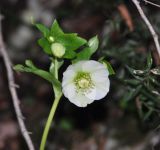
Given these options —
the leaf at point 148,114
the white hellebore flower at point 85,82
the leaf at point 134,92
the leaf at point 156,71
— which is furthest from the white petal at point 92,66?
the leaf at point 148,114

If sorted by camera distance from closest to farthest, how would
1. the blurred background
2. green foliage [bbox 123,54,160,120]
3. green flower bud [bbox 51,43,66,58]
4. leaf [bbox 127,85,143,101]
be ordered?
green flower bud [bbox 51,43,66,58], green foliage [bbox 123,54,160,120], leaf [bbox 127,85,143,101], the blurred background

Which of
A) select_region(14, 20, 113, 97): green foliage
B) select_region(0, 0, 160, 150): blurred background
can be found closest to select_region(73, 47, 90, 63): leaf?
select_region(14, 20, 113, 97): green foliage

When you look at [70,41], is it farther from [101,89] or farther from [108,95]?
[108,95]

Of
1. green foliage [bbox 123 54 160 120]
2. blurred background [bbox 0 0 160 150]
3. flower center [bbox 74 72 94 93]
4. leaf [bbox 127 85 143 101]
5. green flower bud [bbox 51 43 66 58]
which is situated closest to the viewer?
green flower bud [bbox 51 43 66 58]

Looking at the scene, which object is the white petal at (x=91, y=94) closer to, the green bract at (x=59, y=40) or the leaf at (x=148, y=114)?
the green bract at (x=59, y=40)

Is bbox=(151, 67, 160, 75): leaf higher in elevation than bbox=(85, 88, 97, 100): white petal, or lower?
higher

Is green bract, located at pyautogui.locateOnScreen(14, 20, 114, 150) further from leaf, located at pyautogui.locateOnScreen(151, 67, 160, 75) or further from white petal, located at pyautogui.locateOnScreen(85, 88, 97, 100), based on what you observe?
leaf, located at pyautogui.locateOnScreen(151, 67, 160, 75)

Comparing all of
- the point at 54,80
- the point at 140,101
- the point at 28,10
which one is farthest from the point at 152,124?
the point at 28,10

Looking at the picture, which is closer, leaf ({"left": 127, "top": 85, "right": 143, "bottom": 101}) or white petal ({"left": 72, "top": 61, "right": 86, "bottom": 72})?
white petal ({"left": 72, "top": 61, "right": 86, "bottom": 72})
